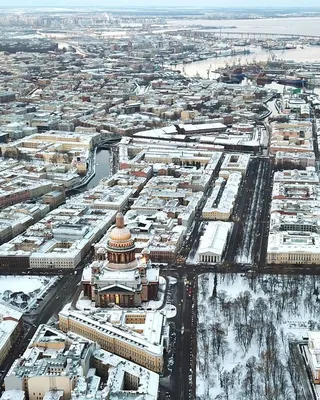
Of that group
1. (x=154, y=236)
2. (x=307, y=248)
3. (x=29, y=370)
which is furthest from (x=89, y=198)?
(x=29, y=370)

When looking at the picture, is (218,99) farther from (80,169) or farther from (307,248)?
(307,248)

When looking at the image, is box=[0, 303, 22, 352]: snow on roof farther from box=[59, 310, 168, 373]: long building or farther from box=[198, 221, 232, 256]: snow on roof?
box=[198, 221, 232, 256]: snow on roof

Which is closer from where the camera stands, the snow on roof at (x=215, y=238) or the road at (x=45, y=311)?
the road at (x=45, y=311)

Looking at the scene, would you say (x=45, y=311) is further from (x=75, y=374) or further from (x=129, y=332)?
(x=75, y=374)

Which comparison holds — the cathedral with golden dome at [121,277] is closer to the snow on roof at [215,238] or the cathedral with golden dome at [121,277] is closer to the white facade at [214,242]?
the white facade at [214,242]

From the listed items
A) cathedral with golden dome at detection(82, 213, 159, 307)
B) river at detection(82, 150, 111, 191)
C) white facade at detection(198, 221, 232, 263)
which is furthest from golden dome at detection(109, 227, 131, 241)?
river at detection(82, 150, 111, 191)

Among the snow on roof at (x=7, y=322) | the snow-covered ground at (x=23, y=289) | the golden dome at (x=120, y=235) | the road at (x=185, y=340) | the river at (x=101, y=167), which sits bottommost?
the river at (x=101, y=167)

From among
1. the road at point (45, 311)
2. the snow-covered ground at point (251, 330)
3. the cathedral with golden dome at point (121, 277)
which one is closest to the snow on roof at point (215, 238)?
the snow-covered ground at point (251, 330)
